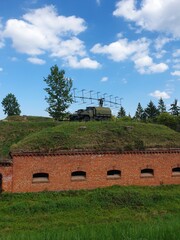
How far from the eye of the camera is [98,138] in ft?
61.3

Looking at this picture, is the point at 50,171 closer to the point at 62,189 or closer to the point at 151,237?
the point at 62,189

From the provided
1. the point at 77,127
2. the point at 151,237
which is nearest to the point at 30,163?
the point at 77,127

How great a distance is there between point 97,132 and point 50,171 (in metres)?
4.38

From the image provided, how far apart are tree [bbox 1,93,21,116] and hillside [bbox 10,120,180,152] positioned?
4002 cm

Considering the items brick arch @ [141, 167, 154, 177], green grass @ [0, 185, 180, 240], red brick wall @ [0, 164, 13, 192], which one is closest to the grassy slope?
red brick wall @ [0, 164, 13, 192]

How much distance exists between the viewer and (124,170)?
58.6 feet

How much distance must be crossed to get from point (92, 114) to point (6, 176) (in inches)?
403

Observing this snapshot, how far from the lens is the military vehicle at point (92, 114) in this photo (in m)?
24.4

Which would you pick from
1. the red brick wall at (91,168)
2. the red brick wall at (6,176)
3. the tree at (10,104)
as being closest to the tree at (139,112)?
the tree at (10,104)

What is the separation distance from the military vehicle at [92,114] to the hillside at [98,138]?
10.9ft

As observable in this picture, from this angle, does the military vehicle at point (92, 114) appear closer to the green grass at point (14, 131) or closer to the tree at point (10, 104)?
the green grass at point (14, 131)

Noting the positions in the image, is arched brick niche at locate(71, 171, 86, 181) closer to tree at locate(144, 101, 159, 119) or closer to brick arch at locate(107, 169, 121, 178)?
brick arch at locate(107, 169, 121, 178)

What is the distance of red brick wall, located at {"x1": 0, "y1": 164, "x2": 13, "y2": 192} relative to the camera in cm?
1584

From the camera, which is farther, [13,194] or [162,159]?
[162,159]
